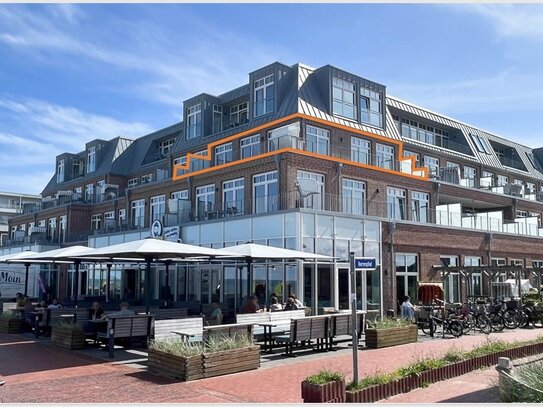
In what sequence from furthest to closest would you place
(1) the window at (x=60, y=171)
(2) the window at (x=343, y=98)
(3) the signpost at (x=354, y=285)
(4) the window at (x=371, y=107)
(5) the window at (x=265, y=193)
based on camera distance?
(1) the window at (x=60, y=171) → (4) the window at (x=371, y=107) → (2) the window at (x=343, y=98) → (5) the window at (x=265, y=193) → (3) the signpost at (x=354, y=285)

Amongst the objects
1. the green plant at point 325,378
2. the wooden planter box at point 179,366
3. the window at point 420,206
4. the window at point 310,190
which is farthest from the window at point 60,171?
the green plant at point 325,378

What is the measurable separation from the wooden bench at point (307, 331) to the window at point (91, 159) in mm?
36303

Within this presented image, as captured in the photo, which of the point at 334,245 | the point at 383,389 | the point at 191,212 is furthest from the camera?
the point at 191,212

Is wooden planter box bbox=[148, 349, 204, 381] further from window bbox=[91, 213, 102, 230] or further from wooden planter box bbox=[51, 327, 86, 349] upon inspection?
window bbox=[91, 213, 102, 230]

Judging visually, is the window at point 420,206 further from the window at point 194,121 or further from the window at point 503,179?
the window at point 503,179

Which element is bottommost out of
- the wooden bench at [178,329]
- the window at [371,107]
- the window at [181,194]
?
the wooden bench at [178,329]

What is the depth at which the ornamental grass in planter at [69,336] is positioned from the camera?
13711mm

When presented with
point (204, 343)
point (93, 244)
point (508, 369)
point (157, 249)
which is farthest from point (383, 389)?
point (93, 244)

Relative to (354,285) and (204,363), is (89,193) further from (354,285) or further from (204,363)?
(354,285)

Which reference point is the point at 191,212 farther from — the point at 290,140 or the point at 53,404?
the point at 53,404

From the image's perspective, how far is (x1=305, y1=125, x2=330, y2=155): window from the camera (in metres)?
25.6

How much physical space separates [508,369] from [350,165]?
18706 millimetres

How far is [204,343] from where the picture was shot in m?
10.7

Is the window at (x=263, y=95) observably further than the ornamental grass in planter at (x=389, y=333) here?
Yes
